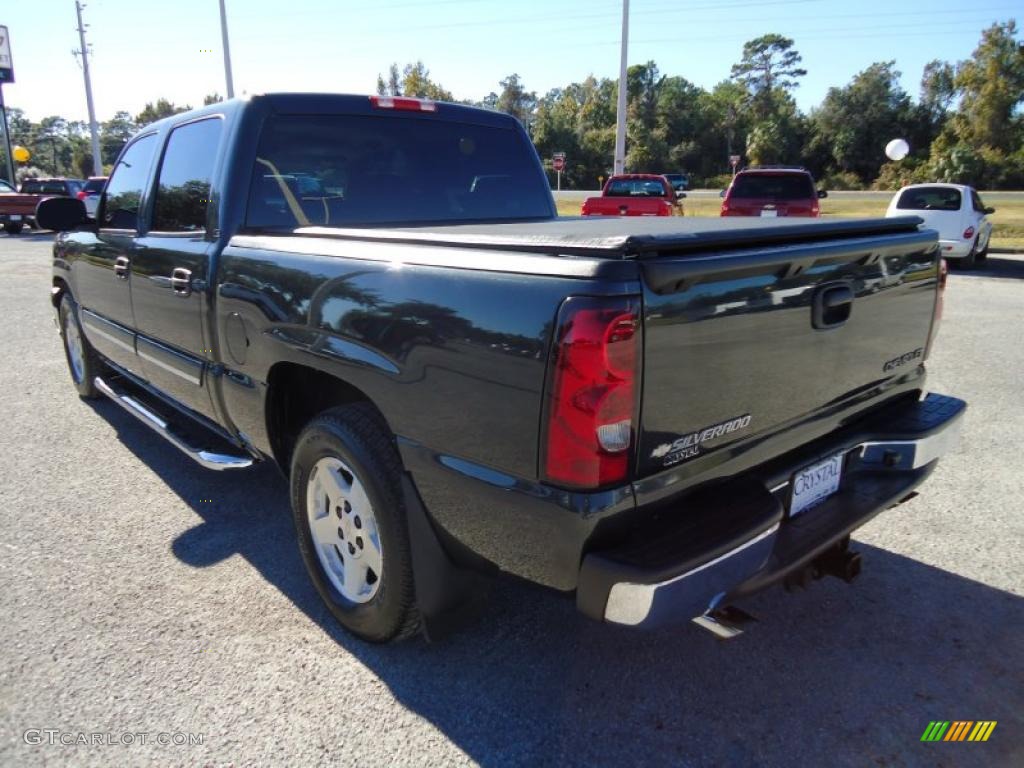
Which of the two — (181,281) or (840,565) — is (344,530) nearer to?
(181,281)

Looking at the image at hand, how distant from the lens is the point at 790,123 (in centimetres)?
6378

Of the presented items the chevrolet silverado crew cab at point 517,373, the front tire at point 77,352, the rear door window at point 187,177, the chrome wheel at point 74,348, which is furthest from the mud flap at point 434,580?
the chrome wheel at point 74,348

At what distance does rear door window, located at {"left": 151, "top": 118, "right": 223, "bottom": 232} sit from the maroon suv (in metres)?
11.6

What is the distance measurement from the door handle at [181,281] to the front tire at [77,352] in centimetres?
237

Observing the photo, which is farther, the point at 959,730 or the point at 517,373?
the point at 959,730

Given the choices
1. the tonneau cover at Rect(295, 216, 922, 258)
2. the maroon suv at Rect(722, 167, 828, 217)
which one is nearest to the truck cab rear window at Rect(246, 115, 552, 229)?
the tonneau cover at Rect(295, 216, 922, 258)

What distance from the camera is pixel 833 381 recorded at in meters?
2.44

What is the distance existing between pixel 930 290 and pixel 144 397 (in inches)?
171

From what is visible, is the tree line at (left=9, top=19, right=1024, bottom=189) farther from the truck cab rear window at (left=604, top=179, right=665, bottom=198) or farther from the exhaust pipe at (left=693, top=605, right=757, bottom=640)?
the exhaust pipe at (left=693, top=605, right=757, bottom=640)

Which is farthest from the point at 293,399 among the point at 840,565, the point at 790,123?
the point at 790,123

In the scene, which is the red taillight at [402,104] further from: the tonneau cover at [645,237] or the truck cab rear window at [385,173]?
the tonneau cover at [645,237]

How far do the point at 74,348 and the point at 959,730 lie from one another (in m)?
6.04
